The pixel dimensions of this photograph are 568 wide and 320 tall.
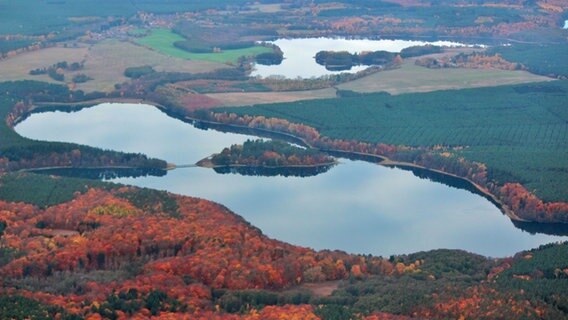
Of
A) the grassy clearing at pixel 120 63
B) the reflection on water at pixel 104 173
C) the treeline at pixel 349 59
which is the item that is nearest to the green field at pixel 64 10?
the grassy clearing at pixel 120 63

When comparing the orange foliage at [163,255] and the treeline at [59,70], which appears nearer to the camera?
the orange foliage at [163,255]

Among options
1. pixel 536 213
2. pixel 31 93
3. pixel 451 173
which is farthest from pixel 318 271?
pixel 31 93

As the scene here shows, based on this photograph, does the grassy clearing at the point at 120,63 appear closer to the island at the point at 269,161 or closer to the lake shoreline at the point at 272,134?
the lake shoreline at the point at 272,134

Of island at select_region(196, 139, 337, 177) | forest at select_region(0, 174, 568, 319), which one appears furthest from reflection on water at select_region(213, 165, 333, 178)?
forest at select_region(0, 174, 568, 319)

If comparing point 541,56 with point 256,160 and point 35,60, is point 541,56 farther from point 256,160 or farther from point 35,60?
point 35,60

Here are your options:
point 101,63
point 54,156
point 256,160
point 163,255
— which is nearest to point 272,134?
point 256,160

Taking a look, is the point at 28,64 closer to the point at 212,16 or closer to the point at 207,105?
the point at 207,105
